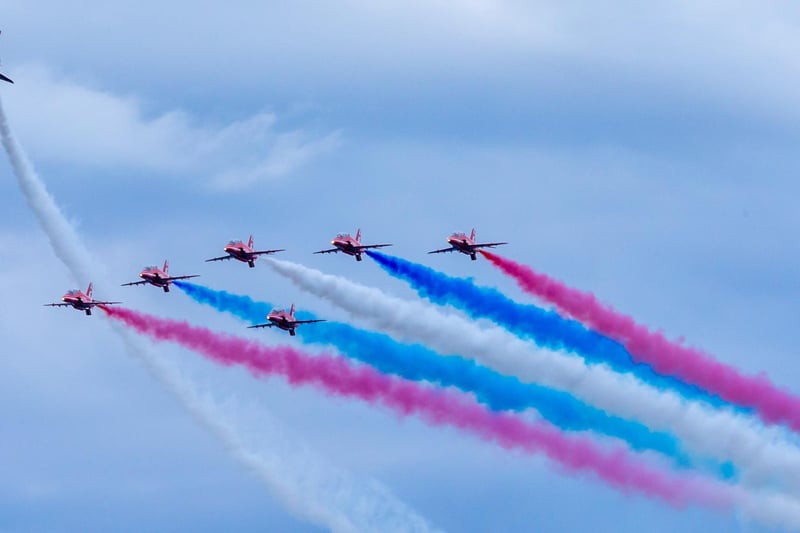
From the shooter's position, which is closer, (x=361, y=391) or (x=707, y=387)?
(x=707, y=387)

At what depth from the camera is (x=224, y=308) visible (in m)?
137

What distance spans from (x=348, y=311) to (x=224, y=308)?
38.9 feet

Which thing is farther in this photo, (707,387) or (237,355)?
(237,355)

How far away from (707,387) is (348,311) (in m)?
26.4

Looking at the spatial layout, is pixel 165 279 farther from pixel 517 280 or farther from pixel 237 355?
pixel 517 280

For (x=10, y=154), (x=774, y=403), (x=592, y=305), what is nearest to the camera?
(x=774, y=403)

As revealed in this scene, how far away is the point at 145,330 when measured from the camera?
137750 millimetres

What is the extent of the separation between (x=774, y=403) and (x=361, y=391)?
28774 millimetres

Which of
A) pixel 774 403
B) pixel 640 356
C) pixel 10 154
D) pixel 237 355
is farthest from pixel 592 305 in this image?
pixel 10 154

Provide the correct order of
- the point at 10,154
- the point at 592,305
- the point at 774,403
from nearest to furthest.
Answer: the point at 774,403 < the point at 592,305 < the point at 10,154

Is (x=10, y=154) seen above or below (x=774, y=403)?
above

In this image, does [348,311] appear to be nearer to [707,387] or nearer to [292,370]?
[292,370]

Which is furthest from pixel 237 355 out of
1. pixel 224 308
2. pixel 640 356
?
pixel 640 356

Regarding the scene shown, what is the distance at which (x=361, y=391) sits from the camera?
128 m
